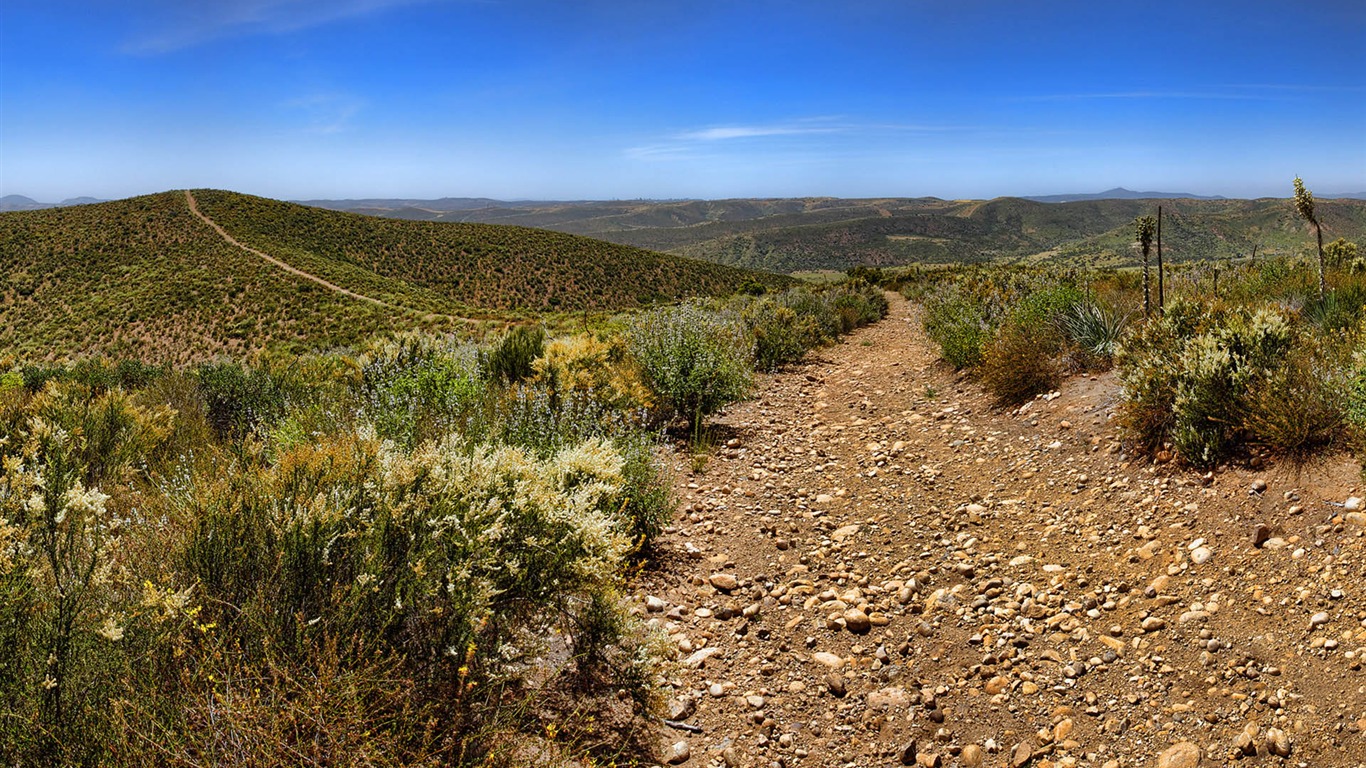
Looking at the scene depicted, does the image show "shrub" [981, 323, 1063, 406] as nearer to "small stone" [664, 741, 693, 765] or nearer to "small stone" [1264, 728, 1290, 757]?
"small stone" [1264, 728, 1290, 757]

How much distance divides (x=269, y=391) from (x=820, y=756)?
6600 millimetres

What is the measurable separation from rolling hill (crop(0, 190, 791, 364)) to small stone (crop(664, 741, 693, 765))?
872 inches

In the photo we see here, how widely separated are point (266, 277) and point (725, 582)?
47.5m

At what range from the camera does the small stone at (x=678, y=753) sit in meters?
2.93

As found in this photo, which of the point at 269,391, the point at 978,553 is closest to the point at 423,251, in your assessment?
the point at 269,391

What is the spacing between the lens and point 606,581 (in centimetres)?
318

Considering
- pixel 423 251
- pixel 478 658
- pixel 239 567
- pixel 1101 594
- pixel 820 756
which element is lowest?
pixel 820 756

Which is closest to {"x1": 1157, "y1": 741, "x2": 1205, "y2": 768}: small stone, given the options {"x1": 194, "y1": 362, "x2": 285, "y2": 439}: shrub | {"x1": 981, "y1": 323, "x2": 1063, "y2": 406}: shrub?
{"x1": 981, "y1": 323, "x2": 1063, "y2": 406}: shrub

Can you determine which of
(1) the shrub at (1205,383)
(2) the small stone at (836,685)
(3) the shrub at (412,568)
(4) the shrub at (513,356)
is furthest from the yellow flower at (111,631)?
(4) the shrub at (513,356)

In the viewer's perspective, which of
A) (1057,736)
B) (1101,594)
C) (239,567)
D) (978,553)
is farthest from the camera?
(978,553)

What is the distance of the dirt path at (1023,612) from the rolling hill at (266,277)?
848 inches

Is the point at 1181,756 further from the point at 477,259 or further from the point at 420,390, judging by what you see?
the point at 477,259

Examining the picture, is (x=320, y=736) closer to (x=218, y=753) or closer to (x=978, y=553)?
(x=218, y=753)

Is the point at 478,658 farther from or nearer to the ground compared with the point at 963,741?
farther from the ground
